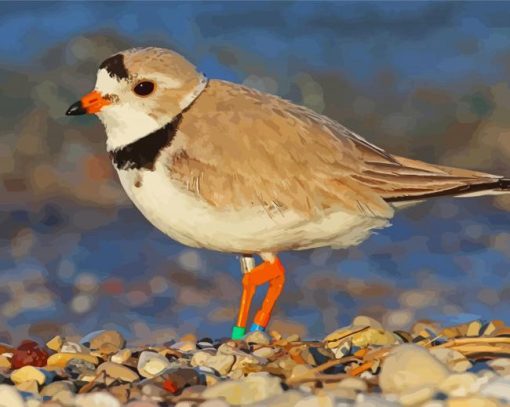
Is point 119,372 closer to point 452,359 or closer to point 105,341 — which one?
point 105,341

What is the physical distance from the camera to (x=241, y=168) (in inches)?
167

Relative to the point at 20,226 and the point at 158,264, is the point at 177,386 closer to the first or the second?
the point at 158,264

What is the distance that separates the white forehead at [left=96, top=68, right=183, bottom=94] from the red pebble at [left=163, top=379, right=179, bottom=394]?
3.94 feet

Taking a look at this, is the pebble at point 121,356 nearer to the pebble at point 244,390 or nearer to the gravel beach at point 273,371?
the gravel beach at point 273,371

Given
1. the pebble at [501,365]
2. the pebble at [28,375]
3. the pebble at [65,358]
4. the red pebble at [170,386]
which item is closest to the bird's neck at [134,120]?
the pebble at [65,358]

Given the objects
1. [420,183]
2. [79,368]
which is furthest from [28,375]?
[420,183]

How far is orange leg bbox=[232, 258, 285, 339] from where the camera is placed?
4.53m

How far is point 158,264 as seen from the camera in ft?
21.5

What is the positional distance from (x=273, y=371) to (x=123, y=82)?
1.22m

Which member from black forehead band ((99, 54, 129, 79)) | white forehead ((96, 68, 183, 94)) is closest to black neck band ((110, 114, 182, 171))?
white forehead ((96, 68, 183, 94))

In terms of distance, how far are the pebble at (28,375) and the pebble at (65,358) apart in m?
0.23

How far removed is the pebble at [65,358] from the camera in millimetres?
4066

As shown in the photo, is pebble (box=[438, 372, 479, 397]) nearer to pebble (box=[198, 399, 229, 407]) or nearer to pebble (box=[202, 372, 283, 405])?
pebble (box=[202, 372, 283, 405])

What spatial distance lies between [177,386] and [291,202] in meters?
0.90
